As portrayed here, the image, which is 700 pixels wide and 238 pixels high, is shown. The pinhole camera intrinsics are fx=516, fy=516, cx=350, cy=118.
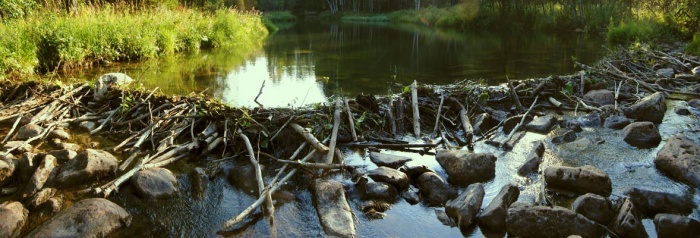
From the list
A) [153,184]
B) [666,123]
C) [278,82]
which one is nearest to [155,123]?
[153,184]

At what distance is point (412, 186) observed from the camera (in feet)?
21.2

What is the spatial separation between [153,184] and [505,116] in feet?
Answer: 21.2

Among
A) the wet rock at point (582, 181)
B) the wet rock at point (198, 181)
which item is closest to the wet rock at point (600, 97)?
the wet rock at point (582, 181)

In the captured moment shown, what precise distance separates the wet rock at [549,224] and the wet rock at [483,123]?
12.5 feet

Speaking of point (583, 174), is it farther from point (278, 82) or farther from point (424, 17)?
point (424, 17)

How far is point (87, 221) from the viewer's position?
202 inches

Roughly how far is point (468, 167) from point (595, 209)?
1694 mm

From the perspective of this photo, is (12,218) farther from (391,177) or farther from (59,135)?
(391,177)

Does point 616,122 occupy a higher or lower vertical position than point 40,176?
higher

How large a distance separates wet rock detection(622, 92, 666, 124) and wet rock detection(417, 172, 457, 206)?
17.9 ft

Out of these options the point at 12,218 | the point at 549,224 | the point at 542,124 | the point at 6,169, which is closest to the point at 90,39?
the point at 6,169

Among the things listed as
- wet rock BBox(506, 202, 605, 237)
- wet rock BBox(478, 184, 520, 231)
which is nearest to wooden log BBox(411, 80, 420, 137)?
wet rock BBox(478, 184, 520, 231)

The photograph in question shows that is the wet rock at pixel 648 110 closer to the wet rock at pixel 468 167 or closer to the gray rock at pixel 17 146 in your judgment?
the wet rock at pixel 468 167

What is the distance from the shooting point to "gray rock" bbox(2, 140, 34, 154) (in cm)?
738
